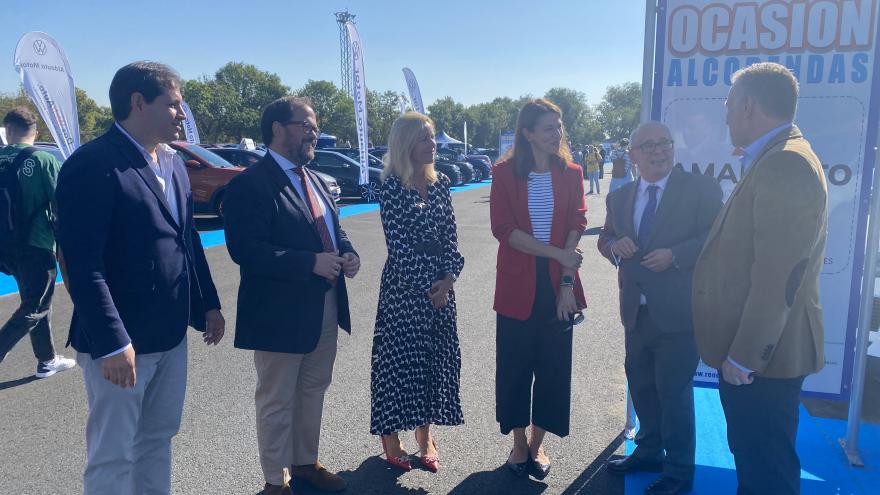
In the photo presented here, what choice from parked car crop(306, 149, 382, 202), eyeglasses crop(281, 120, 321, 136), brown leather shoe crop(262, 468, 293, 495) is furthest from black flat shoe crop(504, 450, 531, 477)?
parked car crop(306, 149, 382, 202)

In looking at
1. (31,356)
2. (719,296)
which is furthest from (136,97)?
(31,356)

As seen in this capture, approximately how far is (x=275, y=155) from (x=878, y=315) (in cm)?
421

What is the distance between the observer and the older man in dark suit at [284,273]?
275cm

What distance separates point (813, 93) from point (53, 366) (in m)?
5.73

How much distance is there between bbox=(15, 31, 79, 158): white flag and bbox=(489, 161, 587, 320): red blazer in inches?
303

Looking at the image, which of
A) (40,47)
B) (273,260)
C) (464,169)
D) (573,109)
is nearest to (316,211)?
(273,260)

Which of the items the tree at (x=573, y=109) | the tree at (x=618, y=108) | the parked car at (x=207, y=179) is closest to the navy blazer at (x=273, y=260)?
the parked car at (x=207, y=179)

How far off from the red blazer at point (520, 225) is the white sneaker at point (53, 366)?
12.4ft

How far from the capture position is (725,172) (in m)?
3.49

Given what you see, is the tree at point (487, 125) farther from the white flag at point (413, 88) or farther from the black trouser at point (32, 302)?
the black trouser at point (32, 302)

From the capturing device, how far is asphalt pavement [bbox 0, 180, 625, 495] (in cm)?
317

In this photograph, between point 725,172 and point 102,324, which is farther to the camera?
point 725,172

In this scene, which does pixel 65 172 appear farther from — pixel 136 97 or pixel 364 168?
pixel 364 168

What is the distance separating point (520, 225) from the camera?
10.6 ft
